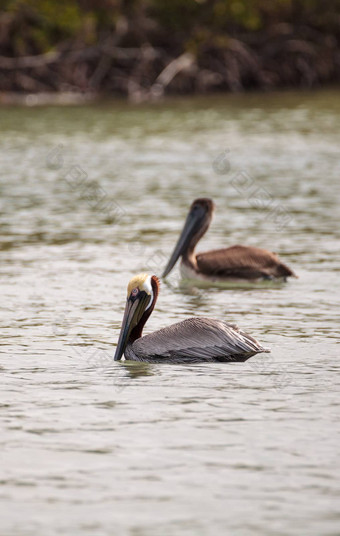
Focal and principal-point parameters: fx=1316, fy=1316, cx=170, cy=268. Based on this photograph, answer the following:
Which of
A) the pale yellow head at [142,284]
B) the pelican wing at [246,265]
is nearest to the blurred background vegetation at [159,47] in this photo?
the pelican wing at [246,265]

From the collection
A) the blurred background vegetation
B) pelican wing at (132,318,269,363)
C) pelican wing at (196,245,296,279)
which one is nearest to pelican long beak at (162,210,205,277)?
pelican wing at (196,245,296,279)

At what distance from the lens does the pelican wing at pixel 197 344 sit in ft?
25.1

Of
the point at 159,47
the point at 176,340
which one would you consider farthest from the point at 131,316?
the point at 159,47

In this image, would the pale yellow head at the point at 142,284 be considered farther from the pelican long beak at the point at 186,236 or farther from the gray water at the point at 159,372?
the pelican long beak at the point at 186,236

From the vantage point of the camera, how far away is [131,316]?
25.7 ft

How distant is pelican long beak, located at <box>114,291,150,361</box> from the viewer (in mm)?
7812

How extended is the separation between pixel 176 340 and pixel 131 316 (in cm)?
34

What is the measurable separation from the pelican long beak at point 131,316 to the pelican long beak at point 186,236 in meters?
3.22

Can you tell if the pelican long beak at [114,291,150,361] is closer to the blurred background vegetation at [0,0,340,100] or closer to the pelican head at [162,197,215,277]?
the pelican head at [162,197,215,277]

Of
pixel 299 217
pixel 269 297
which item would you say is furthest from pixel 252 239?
pixel 269 297

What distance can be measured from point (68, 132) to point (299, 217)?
Answer: 1142cm

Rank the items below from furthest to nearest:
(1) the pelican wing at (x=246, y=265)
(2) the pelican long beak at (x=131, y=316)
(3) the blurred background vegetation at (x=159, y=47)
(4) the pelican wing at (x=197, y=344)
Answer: (3) the blurred background vegetation at (x=159, y=47)
(1) the pelican wing at (x=246, y=265)
(2) the pelican long beak at (x=131, y=316)
(4) the pelican wing at (x=197, y=344)

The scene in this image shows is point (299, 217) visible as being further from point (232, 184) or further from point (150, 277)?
point (150, 277)

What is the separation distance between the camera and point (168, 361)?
7.73 meters
